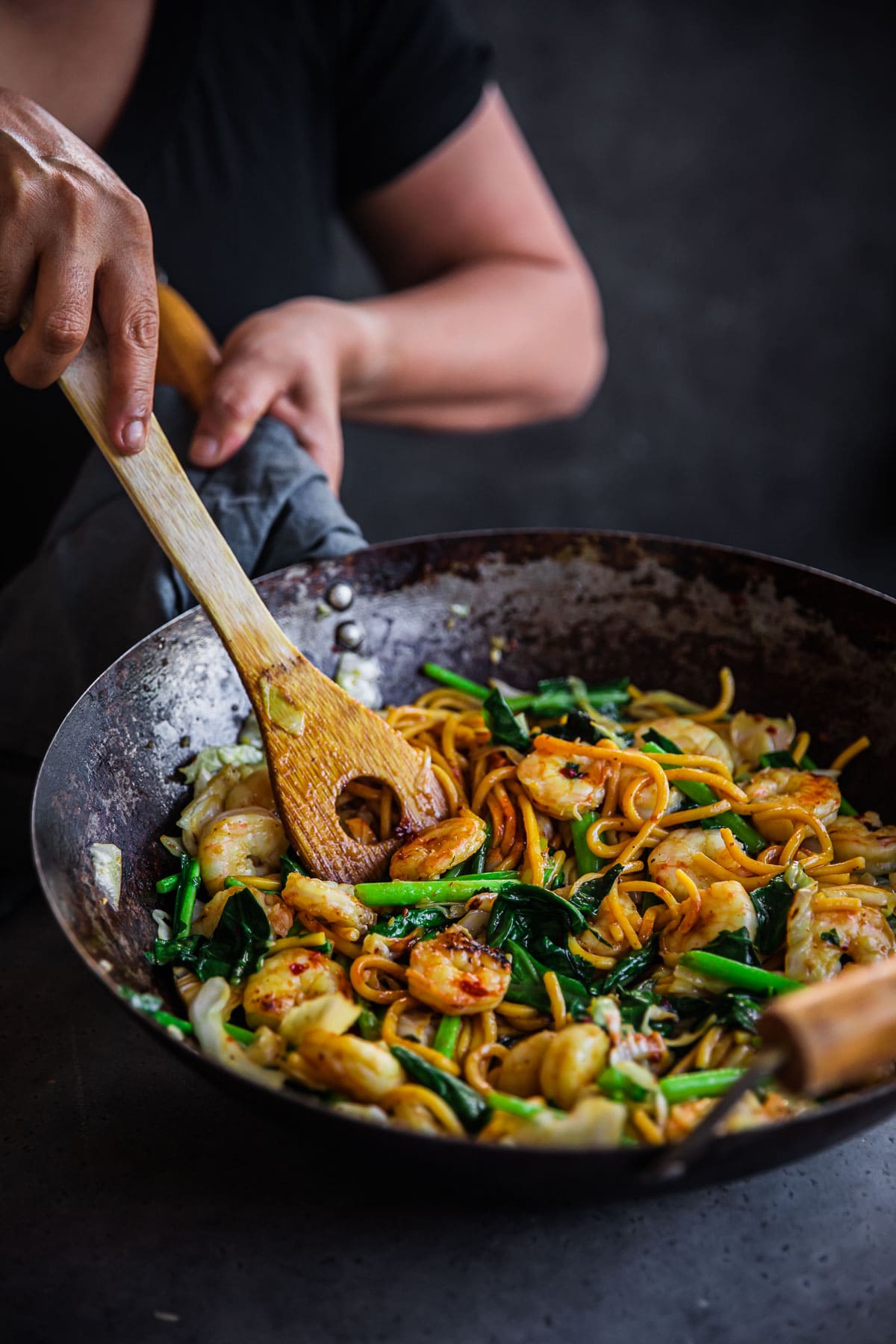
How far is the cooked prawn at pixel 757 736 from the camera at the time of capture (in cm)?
224

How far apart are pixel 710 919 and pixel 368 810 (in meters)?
0.73

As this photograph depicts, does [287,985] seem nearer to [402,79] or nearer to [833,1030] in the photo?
[833,1030]

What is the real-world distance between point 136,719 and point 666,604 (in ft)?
3.94

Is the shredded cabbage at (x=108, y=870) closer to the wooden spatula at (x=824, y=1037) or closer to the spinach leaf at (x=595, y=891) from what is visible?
the spinach leaf at (x=595, y=891)

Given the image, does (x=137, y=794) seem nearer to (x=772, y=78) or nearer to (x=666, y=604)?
(x=666, y=604)

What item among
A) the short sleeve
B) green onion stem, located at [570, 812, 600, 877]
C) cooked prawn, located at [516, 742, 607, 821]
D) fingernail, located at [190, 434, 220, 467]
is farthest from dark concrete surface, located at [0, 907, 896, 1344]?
the short sleeve

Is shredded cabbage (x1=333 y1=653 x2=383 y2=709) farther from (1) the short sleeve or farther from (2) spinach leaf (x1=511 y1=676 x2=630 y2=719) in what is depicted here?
(1) the short sleeve

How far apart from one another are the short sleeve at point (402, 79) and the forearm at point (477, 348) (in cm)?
43

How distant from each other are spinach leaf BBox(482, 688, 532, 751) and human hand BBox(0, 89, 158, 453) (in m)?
0.89

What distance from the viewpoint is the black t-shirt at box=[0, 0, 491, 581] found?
113 inches

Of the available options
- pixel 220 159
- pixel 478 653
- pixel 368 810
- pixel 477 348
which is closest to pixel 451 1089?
pixel 368 810

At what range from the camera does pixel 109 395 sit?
6.25ft

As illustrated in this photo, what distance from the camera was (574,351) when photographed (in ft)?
12.6

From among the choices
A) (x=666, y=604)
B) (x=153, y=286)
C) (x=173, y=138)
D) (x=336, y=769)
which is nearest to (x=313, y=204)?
(x=173, y=138)
